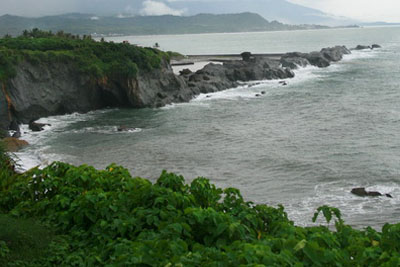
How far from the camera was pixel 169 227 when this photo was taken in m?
7.97

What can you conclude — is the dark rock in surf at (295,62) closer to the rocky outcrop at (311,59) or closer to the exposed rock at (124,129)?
the rocky outcrop at (311,59)

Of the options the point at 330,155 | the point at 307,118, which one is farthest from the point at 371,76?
the point at 330,155

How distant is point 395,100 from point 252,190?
3009 cm

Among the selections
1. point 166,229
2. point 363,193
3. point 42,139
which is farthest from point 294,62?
point 166,229

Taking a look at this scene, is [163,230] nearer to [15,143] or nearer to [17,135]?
[15,143]

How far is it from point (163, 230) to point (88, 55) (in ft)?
136

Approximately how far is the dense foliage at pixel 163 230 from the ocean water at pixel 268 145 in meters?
9.25

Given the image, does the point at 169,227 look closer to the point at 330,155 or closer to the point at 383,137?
the point at 330,155

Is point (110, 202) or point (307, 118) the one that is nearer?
point (110, 202)

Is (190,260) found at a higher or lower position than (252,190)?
higher

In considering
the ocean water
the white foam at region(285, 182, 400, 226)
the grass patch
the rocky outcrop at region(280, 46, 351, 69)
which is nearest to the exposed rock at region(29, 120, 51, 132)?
the ocean water

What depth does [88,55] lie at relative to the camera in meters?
47.0

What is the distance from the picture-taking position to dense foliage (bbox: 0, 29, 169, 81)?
42.8 metres

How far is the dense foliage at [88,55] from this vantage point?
1683 inches
